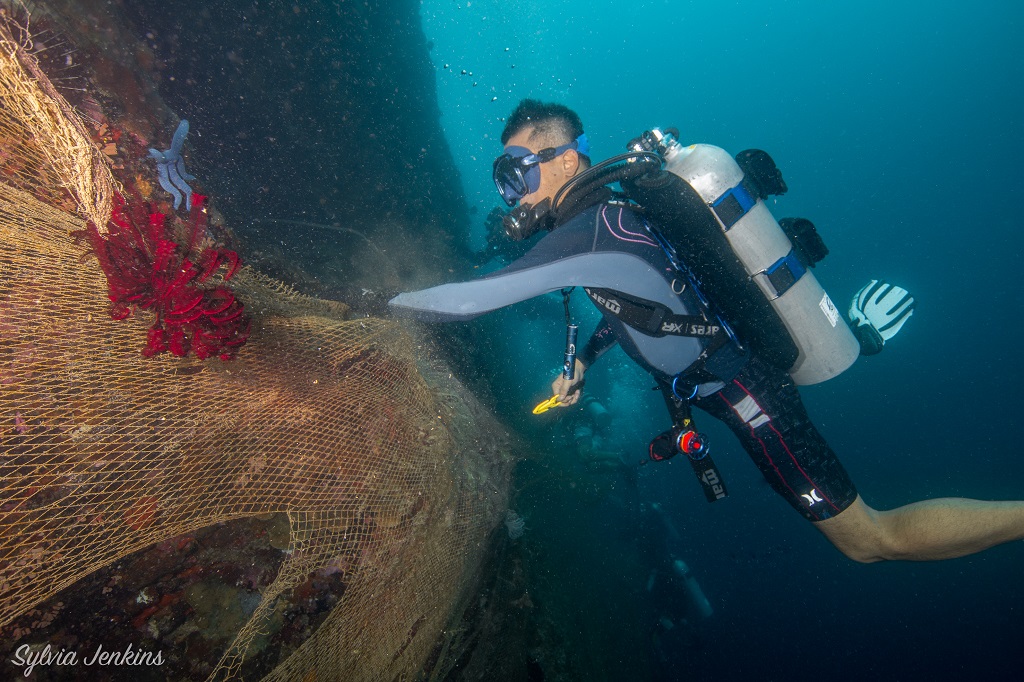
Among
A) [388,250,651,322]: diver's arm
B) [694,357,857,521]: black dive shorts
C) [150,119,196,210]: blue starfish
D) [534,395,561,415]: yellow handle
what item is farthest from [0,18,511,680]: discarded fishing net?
[694,357,857,521]: black dive shorts

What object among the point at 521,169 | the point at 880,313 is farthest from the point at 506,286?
the point at 880,313

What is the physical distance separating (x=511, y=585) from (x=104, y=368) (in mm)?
4486

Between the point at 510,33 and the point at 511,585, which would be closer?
the point at 511,585

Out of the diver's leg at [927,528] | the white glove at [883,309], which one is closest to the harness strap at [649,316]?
the diver's leg at [927,528]

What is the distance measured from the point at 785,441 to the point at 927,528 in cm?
137

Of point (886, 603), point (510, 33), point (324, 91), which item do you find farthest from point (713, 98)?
point (324, 91)

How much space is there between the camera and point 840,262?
45.2m

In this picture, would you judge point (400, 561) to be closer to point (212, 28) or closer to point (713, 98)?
point (212, 28)

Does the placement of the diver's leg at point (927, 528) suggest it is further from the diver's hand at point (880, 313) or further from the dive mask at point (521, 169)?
the dive mask at point (521, 169)

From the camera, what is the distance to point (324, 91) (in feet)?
18.8

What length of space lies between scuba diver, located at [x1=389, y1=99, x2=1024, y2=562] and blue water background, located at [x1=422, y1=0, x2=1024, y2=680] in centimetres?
348

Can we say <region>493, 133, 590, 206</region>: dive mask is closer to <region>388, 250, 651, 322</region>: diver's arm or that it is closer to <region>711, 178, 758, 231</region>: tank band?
<region>388, 250, 651, 322</region>: diver's arm

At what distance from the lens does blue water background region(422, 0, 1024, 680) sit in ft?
56.5

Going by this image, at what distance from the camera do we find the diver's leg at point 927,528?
11.5ft
